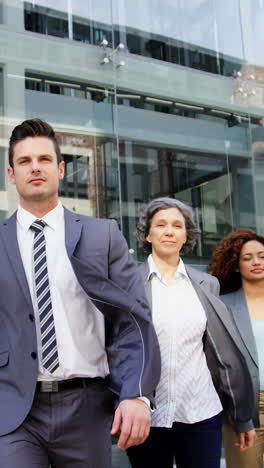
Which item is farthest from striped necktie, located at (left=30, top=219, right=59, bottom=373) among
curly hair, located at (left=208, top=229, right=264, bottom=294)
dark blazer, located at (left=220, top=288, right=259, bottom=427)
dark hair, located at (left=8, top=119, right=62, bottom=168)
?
curly hair, located at (left=208, top=229, right=264, bottom=294)

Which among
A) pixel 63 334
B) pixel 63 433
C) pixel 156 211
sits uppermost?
pixel 156 211

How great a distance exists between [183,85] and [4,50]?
2.10 meters

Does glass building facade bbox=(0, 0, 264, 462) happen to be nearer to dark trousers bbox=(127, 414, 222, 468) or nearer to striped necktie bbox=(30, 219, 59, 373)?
dark trousers bbox=(127, 414, 222, 468)

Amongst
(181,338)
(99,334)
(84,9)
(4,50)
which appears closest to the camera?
(99,334)

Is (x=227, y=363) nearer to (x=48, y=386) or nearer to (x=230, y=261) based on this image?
(x=230, y=261)

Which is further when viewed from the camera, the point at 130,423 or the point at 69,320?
the point at 69,320

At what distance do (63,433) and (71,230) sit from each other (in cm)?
73

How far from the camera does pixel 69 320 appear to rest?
7.55 ft

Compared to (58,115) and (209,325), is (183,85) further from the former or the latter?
(209,325)

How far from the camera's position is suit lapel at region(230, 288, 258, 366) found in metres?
3.95

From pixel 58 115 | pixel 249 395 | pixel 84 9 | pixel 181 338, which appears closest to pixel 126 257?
pixel 181 338

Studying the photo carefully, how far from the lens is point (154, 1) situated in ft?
Answer: 23.6

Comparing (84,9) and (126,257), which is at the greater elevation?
(84,9)

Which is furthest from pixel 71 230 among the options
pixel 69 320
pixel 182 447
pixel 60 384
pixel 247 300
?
pixel 247 300
